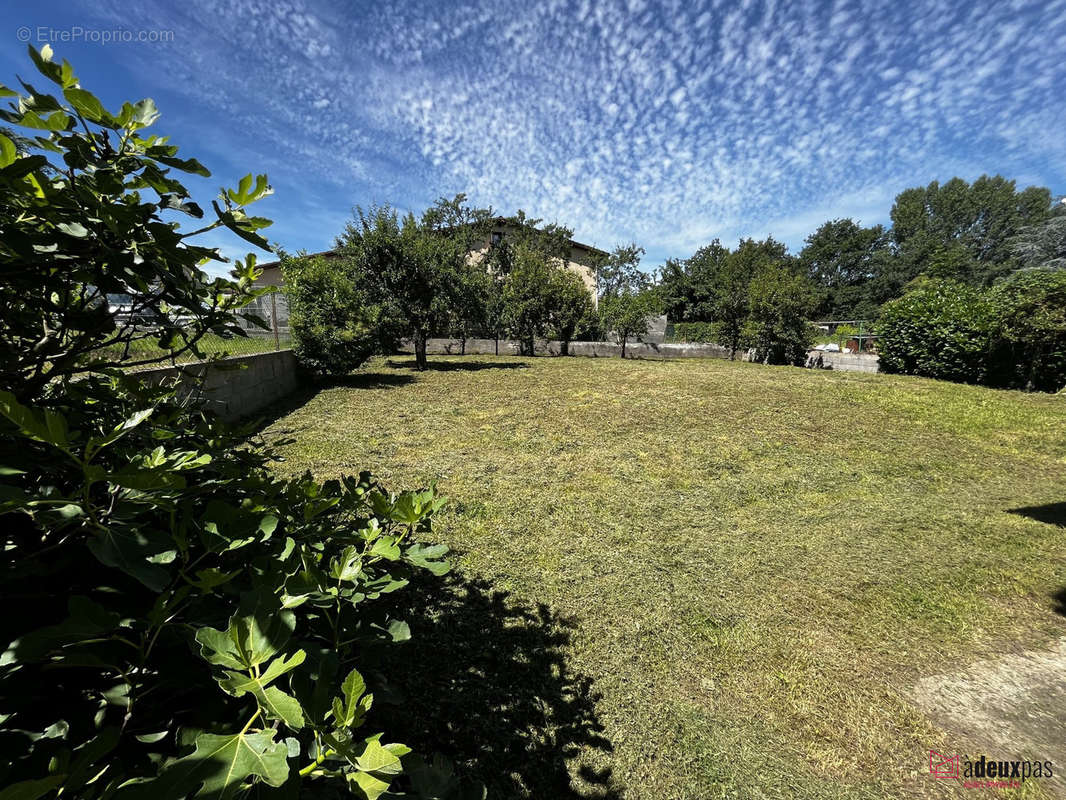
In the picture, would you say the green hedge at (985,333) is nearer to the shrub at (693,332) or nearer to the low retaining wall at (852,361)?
the low retaining wall at (852,361)

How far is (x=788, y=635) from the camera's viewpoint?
2699mm

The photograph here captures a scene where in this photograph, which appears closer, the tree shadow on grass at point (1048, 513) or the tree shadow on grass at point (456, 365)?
the tree shadow on grass at point (1048, 513)

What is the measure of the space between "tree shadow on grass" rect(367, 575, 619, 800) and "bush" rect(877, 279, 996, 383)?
13.7m

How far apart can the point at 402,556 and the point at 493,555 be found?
8.93 ft

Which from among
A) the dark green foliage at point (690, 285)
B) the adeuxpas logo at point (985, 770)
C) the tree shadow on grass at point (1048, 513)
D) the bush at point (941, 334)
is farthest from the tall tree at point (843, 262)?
the adeuxpas logo at point (985, 770)

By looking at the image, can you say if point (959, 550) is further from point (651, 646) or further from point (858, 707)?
point (651, 646)

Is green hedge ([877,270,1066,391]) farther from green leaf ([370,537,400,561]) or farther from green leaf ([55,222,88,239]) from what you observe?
green leaf ([55,222,88,239])

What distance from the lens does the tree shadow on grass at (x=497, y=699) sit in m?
1.83

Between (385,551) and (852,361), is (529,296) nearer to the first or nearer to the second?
(852,361)

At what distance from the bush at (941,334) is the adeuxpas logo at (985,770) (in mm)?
12346

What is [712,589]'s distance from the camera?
315 cm

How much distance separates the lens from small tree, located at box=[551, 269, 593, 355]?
18.1 meters

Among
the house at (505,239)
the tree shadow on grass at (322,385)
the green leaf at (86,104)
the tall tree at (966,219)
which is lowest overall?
the tree shadow on grass at (322,385)

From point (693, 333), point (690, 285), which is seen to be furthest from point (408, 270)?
point (690, 285)
